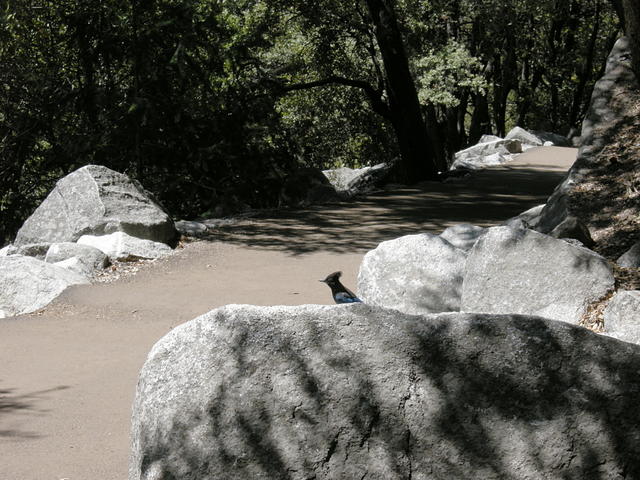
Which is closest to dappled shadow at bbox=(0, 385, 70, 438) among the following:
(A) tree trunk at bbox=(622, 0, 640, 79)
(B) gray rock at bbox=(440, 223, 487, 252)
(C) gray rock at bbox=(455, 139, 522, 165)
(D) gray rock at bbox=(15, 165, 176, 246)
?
(B) gray rock at bbox=(440, 223, 487, 252)

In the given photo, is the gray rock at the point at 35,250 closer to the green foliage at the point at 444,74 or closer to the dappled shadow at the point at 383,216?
the dappled shadow at the point at 383,216

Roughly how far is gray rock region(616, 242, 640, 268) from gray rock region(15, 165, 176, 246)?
5.84 metres

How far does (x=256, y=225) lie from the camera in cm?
1314

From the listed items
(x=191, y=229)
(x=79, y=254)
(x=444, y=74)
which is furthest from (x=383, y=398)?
(x=444, y=74)

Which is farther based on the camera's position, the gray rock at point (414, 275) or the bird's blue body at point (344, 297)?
the gray rock at point (414, 275)

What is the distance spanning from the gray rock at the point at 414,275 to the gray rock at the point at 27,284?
3294 millimetres

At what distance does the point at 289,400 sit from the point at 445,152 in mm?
27120

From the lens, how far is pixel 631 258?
7.98m

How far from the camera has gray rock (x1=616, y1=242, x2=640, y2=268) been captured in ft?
25.9

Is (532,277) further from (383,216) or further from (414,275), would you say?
(383,216)

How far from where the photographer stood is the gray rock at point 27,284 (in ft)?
29.0

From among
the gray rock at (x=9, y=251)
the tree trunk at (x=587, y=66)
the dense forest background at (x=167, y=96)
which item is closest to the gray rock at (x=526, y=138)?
the tree trunk at (x=587, y=66)

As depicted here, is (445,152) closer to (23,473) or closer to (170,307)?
(170,307)

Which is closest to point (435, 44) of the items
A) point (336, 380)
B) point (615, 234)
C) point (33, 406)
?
point (615, 234)
